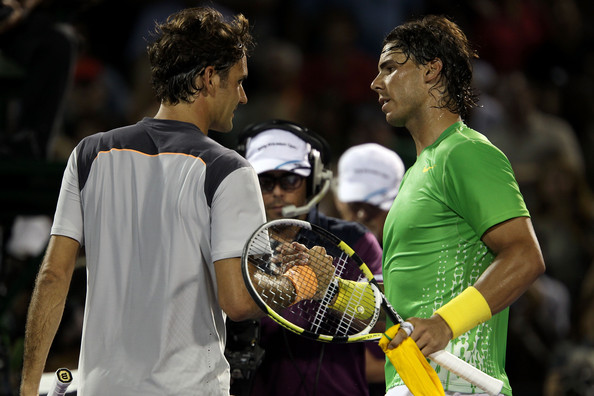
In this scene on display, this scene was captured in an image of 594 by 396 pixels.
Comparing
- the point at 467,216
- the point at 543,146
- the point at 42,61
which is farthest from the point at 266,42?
the point at 467,216

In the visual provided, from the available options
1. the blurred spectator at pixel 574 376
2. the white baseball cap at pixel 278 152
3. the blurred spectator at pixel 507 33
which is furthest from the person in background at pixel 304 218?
the blurred spectator at pixel 507 33

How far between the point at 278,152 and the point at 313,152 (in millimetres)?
153

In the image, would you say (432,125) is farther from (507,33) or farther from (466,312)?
(507,33)

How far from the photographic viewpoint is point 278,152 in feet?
11.6

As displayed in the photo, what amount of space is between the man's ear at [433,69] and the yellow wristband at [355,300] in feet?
2.26

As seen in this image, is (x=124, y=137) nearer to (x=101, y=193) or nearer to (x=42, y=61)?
(x=101, y=193)

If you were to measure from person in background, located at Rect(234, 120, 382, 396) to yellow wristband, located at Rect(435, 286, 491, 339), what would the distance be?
963mm

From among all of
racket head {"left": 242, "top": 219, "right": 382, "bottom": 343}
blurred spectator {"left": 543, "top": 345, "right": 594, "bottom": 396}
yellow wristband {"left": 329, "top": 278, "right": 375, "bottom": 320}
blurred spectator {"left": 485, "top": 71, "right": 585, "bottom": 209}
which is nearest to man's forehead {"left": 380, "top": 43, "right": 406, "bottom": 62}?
racket head {"left": 242, "top": 219, "right": 382, "bottom": 343}

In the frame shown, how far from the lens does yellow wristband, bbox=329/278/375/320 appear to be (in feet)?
8.96

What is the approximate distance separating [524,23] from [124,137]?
7183 mm

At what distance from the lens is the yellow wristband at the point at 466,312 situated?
2.38m

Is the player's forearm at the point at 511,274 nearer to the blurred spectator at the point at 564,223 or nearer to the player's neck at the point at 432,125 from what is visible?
the player's neck at the point at 432,125

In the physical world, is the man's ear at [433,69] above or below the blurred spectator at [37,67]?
A: above

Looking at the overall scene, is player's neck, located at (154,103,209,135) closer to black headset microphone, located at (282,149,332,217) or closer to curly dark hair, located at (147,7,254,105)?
curly dark hair, located at (147,7,254,105)
